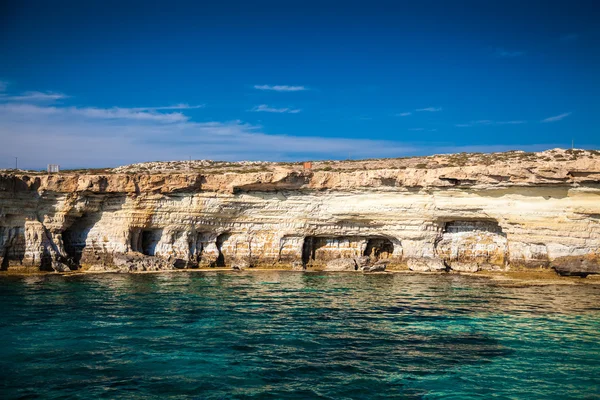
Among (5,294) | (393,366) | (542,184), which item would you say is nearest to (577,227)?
(542,184)

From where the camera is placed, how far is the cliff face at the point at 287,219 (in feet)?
103

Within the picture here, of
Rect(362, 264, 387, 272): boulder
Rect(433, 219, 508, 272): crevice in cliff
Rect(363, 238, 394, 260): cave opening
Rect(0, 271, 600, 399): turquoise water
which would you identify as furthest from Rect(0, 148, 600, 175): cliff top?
Rect(0, 271, 600, 399): turquoise water

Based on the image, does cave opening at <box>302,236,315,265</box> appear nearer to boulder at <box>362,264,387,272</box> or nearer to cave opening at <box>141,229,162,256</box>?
boulder at <box>362,264,387,272</box>

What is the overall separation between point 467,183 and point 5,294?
84.0 feet

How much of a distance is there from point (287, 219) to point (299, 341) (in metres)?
18.8

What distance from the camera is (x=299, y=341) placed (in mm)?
17047

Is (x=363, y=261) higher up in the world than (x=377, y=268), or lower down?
higher up

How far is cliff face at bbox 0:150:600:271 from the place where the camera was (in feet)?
103

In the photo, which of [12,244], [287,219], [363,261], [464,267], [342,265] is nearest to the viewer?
[12,244]

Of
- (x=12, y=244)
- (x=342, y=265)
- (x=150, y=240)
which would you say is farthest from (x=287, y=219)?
(x=12, y=244)

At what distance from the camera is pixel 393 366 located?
47.7ft

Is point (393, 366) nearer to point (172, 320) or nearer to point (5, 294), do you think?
point (172, 320)

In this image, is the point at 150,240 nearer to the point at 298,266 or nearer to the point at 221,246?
the point at 221,246

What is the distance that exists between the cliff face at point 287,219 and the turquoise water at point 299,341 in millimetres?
5880
